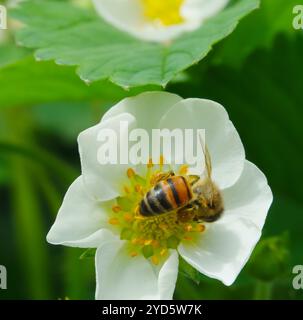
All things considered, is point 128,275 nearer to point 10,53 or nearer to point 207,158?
point 207,158

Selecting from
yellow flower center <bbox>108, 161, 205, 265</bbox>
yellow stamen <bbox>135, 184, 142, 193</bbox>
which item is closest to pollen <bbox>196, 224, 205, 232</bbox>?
yellow flower center <bbox>108, 161, 205, 265</bbox>

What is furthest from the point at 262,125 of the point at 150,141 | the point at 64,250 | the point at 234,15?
the point at 64,250

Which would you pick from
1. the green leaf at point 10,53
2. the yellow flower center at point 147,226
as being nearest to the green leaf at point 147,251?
the yellow flower center at point 147,226

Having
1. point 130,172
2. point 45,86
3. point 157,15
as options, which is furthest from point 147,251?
point 157,15

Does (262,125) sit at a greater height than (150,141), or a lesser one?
lesser

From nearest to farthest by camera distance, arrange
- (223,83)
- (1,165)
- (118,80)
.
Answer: (118,80)
(223,83)
(1,165)

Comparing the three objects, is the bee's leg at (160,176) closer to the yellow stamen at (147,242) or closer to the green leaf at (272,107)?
the yellow stamen at (147,242)

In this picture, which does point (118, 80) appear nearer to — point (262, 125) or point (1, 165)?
point (262, 125)
